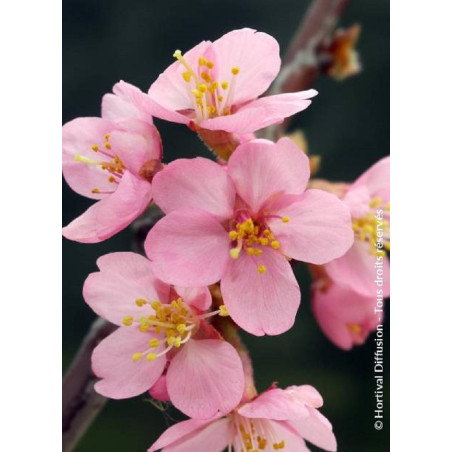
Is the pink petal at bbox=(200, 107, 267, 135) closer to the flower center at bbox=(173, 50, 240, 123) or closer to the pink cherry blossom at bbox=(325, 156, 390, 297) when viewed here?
the flower center at bbox=(173, 50, 240, 123)

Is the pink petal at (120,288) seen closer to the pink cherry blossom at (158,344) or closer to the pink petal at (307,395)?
the pink cherry blossom at (158,344)

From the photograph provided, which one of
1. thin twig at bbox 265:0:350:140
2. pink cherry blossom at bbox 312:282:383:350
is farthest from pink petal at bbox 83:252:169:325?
thin twig at bbox 265:0:350:140

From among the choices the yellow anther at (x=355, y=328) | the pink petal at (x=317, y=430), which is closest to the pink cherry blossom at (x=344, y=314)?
the yellow anther at (x=355, y=328)

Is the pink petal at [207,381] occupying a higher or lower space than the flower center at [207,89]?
lower

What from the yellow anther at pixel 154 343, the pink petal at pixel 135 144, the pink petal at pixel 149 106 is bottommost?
the yellow anther at pixel 154 343

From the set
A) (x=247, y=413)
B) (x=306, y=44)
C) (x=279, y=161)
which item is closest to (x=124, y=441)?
(x=247, y=413)

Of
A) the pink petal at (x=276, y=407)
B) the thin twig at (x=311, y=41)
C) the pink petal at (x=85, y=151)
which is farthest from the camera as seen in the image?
the thin twig at (x=311, y=41)

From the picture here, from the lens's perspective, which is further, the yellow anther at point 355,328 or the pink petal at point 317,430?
the yellow anther at point 355,328

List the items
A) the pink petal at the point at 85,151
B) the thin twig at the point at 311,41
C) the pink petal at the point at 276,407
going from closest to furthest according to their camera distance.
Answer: the pink petal at the point at 276,407 < the pink petal at the point at 85,151 < the thin twig at the point at 311,41
